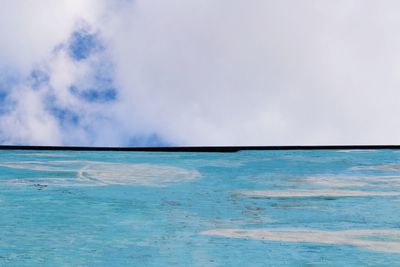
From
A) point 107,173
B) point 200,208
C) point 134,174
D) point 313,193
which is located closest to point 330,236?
point 313,193

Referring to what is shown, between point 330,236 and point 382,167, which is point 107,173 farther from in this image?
point 382,167

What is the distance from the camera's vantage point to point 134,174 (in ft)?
10.8

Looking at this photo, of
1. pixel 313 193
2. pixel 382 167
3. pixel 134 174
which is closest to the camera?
pixel 313 193

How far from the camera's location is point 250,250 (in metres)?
2.47

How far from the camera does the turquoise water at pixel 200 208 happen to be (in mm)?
2443

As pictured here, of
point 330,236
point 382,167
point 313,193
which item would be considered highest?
point 382,167

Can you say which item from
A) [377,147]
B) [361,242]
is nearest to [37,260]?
[361,242]

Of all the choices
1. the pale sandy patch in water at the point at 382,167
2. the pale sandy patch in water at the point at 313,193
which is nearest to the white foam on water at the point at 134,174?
the pale sandy patch in water at the point at 313,193

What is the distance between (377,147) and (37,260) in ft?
7.72

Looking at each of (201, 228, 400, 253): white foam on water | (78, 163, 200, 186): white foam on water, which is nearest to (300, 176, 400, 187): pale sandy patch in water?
(201, 228, 400, 253): white foam on water

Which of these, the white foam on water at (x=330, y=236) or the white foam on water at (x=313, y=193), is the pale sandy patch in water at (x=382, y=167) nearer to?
the white foam on water at (x=313, y=193)

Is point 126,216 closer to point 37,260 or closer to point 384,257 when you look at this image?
point 37,260

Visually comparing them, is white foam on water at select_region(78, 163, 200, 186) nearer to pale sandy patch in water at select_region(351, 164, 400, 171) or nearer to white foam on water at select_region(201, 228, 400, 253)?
white foam on water at select_region(201, 228, 400, 253)

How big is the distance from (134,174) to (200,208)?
2.05 ft
